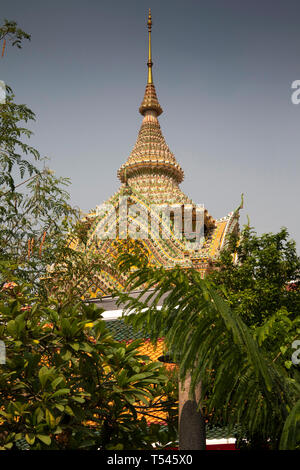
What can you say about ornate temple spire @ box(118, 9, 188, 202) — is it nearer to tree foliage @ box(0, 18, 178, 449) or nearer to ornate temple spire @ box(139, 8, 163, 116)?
ornate temple spire @ box(139, 8, 163, 116)

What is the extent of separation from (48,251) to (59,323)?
9.84ft

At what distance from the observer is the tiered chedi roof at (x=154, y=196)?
922 cm

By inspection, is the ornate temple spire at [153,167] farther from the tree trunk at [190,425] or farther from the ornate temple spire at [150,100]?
the tree trunk at [190,425]

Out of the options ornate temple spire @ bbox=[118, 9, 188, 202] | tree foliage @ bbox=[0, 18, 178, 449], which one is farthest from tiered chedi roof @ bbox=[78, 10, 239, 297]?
tree foliage @ bbox=[0, 18, 178, 449]

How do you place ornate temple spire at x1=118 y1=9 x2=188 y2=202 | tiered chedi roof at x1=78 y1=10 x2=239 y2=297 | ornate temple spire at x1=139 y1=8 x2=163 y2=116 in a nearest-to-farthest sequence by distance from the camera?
tiered chedi roof at x1=78 y1=10 x2=239 y2=297 < ornate temple spire at x1=118 y1=9 x2=188 y2=202 < ornate temple spire at x1=139 y1=8 x2=163 y2=116

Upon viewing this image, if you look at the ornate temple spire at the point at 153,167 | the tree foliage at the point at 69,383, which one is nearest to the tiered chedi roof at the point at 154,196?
the ornate temple spire at the point at 153,167

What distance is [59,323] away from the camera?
267 cm

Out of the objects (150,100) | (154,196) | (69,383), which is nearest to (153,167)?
(154,196)


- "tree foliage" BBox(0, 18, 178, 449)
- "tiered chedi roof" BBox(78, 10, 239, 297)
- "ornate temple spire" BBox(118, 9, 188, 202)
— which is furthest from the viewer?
"ornate temple spire" BBox(118, 9, 188, 202)

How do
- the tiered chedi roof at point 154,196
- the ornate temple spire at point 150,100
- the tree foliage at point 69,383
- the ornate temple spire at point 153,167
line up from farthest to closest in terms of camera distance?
the ornate temple spire at point 150,100 < the ornate temple spire at point 153,167 < the tiered chedi roof at point 154,196 < the tree foliage at point 69,383

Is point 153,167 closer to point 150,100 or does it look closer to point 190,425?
point 150,100

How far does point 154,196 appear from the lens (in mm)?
15102

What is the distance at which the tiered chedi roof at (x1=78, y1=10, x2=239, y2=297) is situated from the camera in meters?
A: 9.22
